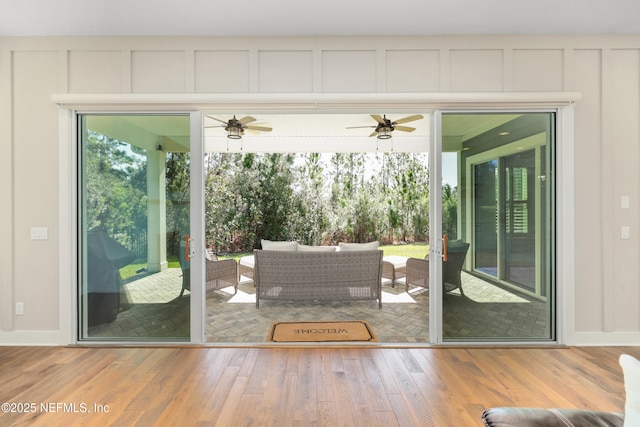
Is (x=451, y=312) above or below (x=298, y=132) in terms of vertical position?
below

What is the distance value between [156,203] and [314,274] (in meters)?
2.03

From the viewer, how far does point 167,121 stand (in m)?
3.20

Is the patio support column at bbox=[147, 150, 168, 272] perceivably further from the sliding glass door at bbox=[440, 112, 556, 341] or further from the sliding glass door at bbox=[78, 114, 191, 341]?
the sliding glass door at bbox=[440, 112, 556, 341]

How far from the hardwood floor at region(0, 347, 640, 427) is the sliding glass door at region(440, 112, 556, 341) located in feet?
0.97

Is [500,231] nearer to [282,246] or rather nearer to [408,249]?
[282,246]

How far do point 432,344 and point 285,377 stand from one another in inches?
55.9

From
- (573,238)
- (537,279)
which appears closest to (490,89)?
(573,238)

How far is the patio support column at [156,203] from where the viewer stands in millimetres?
3168

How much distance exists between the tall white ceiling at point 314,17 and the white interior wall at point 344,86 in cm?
10

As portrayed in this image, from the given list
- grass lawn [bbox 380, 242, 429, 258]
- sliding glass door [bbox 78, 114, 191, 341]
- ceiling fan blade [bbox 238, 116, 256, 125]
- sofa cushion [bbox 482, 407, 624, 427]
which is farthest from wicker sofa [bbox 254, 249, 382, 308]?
grass lawn [bbox 380, 242, 429, 258]

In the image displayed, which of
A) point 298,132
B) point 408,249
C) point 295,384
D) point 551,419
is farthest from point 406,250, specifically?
point 551,419

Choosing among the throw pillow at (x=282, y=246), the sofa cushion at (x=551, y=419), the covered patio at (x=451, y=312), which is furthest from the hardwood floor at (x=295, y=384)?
the throw pillow at (x=282, y=246)

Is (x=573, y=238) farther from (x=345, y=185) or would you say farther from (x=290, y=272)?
(x=345, y=185)

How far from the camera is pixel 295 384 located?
245 cm
